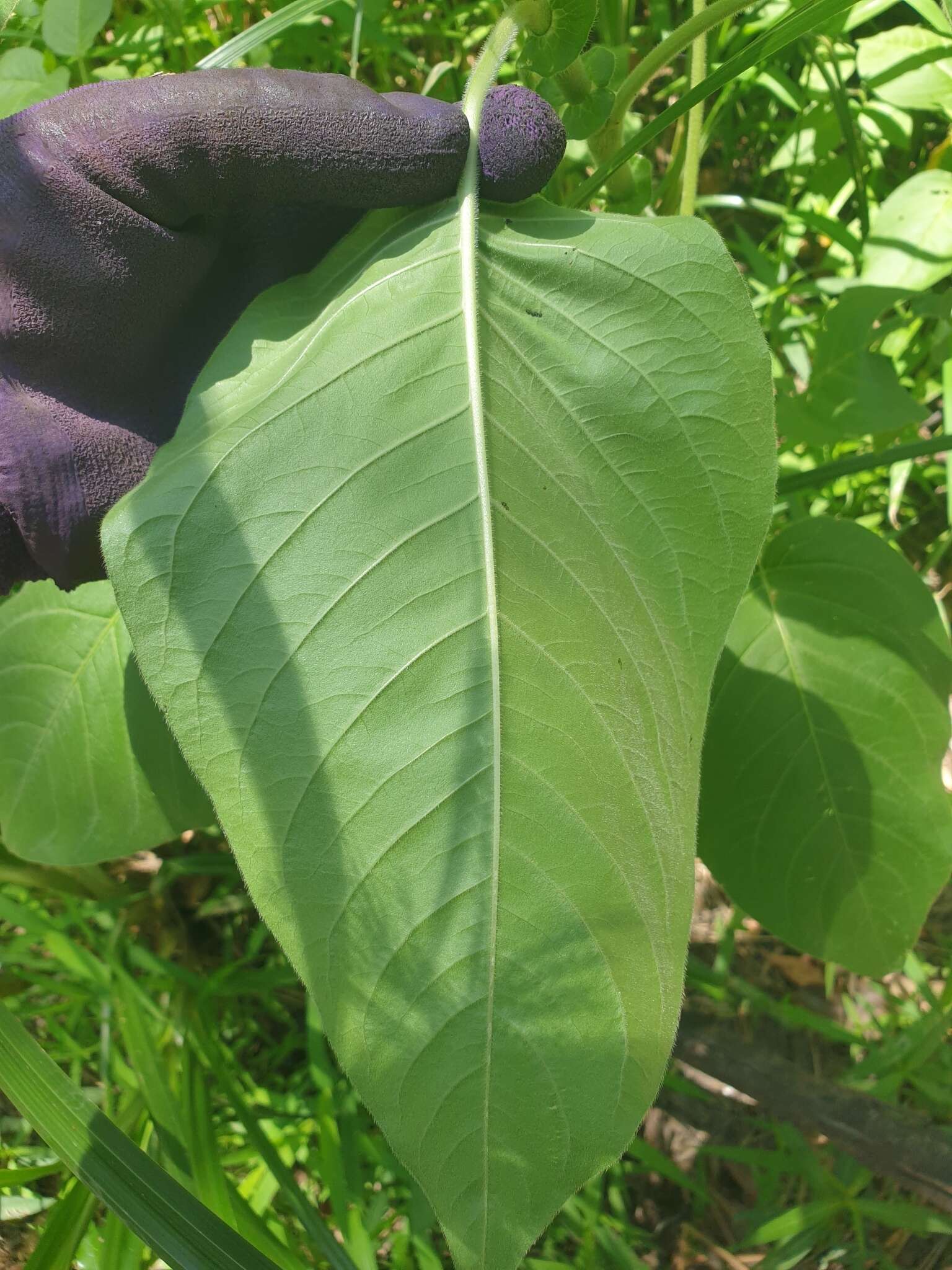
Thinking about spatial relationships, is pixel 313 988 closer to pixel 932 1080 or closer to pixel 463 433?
pixel 463 433

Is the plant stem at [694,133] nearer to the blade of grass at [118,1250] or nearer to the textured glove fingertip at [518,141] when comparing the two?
the textured glove fingertip at [518,141]

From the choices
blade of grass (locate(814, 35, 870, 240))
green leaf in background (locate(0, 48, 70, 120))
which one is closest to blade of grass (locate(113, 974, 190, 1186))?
green leaf in background (locate(0, 48, 70, 120))

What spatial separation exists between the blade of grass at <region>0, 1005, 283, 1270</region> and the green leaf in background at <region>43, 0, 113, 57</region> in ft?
3.76

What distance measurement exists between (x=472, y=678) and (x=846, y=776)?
2.26 ft

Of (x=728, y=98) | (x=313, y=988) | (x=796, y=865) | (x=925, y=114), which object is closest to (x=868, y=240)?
(x=728, y=98)

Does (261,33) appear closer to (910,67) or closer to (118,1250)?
(910,67)

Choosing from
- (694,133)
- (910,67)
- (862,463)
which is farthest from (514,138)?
(910,67)

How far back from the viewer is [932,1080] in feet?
4.52

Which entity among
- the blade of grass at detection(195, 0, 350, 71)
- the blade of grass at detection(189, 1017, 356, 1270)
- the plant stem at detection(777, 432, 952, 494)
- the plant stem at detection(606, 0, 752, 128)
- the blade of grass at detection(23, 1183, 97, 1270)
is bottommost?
the blade of grass at detection(189, 1017, 356, 1270)

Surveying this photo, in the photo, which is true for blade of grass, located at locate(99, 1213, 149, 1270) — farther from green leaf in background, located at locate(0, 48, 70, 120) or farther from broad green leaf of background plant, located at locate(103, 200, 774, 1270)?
green leaf in background, located at locate(0, 48, 70, 120)

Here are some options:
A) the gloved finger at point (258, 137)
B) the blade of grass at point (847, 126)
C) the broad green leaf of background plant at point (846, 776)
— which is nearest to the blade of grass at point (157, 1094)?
the broad green leaf of background plant at point (846, 776)

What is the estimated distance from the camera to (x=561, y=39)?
80 cm

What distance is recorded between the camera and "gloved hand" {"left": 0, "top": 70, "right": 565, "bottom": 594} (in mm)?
779

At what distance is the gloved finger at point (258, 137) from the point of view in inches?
30.3
